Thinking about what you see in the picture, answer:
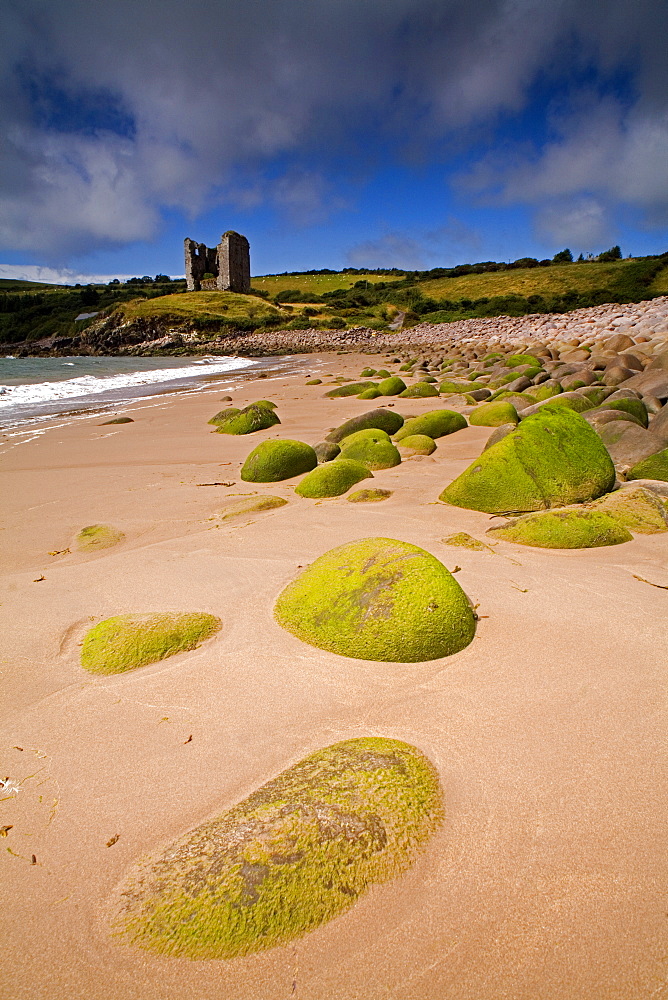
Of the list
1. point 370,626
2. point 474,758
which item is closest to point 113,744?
point 370,626

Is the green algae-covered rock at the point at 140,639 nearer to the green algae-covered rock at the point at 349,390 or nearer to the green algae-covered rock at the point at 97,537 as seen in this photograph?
the green algae-covered rock at the point at 97,537

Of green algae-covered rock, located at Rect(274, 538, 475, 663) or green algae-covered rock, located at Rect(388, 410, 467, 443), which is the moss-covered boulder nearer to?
green algae-covered rock, located at Rect(388, 410, 467, 443)

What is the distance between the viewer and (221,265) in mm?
59156

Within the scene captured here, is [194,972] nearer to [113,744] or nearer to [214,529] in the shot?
[113,744]

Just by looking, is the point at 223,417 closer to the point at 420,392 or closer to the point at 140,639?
the point at 420,392

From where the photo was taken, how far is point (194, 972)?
1091 mm

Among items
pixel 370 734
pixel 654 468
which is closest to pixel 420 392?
pixel 654 468

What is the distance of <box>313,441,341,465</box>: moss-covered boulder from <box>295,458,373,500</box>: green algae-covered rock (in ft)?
3.14

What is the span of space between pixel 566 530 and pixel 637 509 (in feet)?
2.18

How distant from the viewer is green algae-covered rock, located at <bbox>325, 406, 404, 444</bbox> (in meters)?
6.55

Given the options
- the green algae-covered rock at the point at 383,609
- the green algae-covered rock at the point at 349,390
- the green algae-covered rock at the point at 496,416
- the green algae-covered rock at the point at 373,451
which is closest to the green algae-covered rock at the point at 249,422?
the green algae-covered rock at the point at 373,451

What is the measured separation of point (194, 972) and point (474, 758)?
977 millimetres

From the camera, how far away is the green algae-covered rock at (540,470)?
375 centimetres

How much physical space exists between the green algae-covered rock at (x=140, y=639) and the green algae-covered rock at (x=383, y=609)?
42cm
